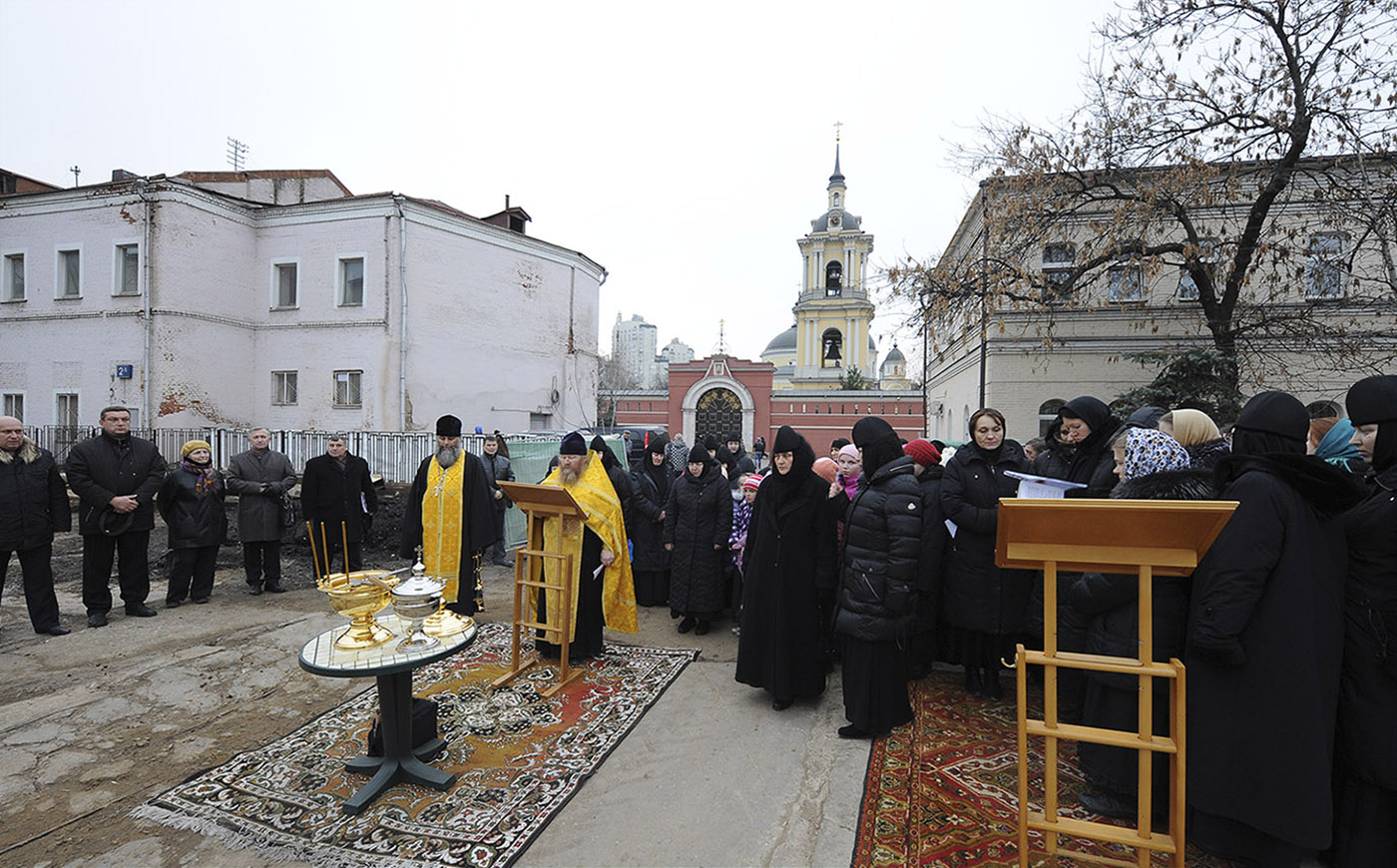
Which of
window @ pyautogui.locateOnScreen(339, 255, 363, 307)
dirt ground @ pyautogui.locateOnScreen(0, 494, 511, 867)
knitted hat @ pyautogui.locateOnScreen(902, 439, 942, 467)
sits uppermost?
window @ pyautogui.locateOnScreen(339, 255, 363, 307)

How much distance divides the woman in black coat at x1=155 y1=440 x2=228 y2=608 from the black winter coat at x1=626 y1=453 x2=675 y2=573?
15.1 feet

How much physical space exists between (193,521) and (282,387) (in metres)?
13.2

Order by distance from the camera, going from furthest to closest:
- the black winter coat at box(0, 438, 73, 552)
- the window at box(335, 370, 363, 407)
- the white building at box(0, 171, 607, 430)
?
the window at box(335, 370, 363, 407) < the white building at box(0, 171, 607, 430) < the black winter coat at box(0, 438, 73, 552)

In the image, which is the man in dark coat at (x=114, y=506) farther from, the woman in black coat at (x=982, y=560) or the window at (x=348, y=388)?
the window at (x=348, y=388)

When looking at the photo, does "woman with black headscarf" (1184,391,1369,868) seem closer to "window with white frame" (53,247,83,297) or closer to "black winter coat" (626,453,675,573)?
"black winter coat" (626,453,675,573)

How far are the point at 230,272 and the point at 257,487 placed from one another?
13997mm

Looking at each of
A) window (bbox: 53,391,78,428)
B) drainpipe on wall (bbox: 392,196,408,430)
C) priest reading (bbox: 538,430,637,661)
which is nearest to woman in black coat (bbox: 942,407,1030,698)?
priest reading (bbox: 538,430,637,661)

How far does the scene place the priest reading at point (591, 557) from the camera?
17.3 feet

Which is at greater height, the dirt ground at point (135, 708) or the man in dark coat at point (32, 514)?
the man in dark coat at point (32, 514)

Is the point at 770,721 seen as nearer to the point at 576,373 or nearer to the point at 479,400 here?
the point at 479,400

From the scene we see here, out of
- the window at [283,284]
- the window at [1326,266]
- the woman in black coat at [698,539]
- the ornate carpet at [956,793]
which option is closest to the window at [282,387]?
the window at [283,284]

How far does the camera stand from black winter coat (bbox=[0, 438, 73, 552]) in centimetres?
578

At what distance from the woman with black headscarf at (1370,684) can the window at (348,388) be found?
1914cm

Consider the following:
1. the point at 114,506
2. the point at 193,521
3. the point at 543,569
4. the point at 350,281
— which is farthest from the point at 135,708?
the point at 350,281
